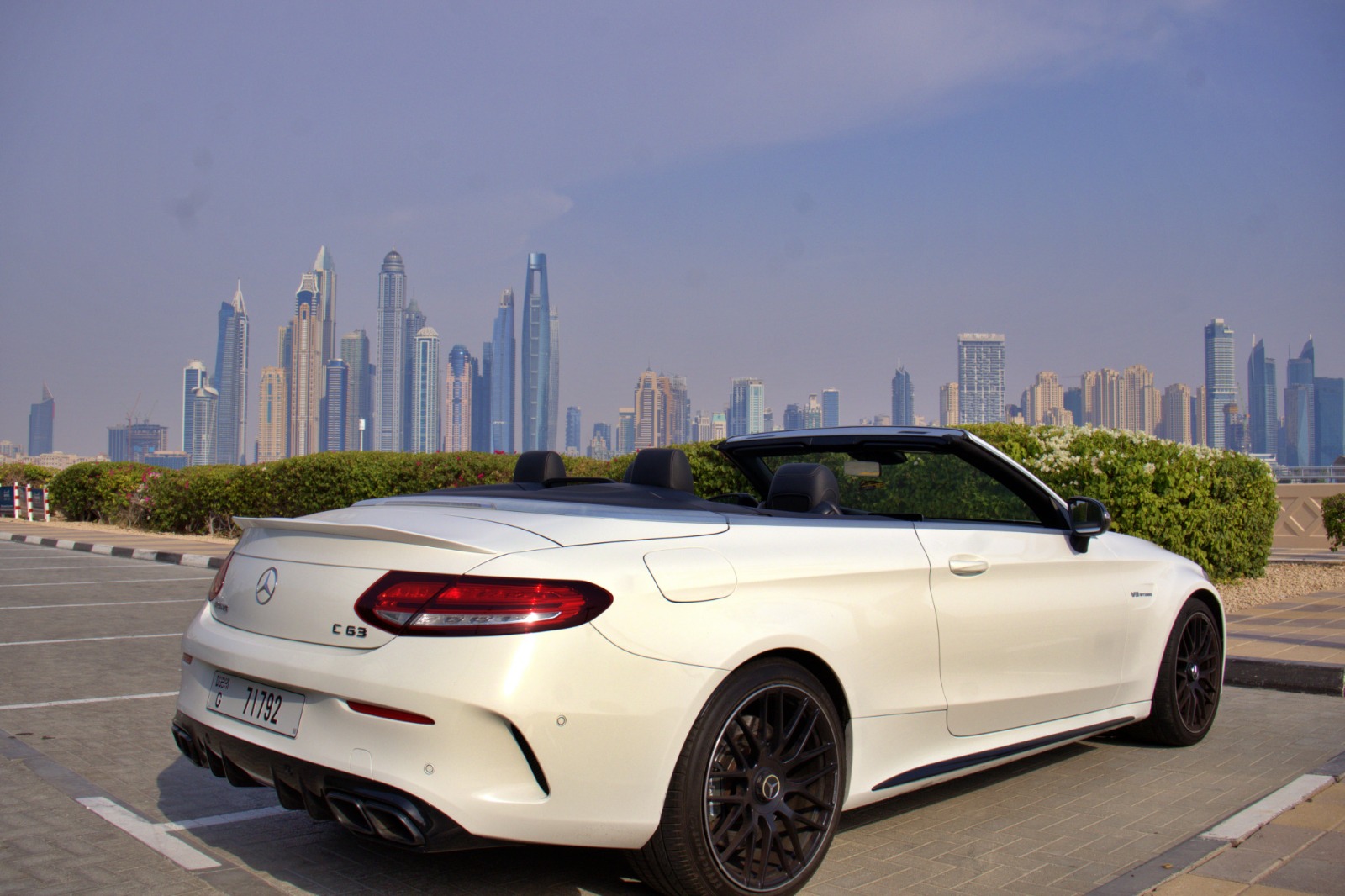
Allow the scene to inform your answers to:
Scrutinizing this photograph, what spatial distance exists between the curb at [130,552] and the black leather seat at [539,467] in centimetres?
1032

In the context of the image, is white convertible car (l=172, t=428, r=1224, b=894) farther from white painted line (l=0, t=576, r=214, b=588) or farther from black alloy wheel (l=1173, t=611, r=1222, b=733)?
white painted line (l=0, t=576, r=214, b=588)

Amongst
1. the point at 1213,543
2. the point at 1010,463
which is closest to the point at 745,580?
the point at 1010,463

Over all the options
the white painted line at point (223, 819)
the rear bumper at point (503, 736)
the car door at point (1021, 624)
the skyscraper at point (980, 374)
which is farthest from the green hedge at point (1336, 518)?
the skyscraper at point (980, 374)

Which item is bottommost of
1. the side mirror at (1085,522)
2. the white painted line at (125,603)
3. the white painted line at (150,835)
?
the white painted line at (125,603)

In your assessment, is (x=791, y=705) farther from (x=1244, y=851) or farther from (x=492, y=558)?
(x=1244, y=851)

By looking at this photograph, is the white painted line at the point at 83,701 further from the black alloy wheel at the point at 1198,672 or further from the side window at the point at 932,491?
the black alloy wheel at the point at 1198,672

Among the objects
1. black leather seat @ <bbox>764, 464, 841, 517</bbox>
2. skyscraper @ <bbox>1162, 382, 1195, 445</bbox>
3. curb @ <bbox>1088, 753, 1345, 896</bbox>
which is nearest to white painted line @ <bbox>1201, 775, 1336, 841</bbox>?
curb @ <bbox>1088, 753, 1345, 896</bbox>

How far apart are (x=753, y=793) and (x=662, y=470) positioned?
1.35 meters

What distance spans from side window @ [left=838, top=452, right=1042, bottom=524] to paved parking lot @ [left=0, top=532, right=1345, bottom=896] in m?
1.15

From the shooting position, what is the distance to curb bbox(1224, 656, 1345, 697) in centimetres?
641

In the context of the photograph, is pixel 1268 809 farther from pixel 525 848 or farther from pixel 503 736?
pixel 503 736

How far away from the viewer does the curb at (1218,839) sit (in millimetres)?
3219

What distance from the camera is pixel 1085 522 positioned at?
4.43 m

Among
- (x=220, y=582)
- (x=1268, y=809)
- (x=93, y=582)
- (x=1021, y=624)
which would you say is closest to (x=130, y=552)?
(x=93, y=582)
